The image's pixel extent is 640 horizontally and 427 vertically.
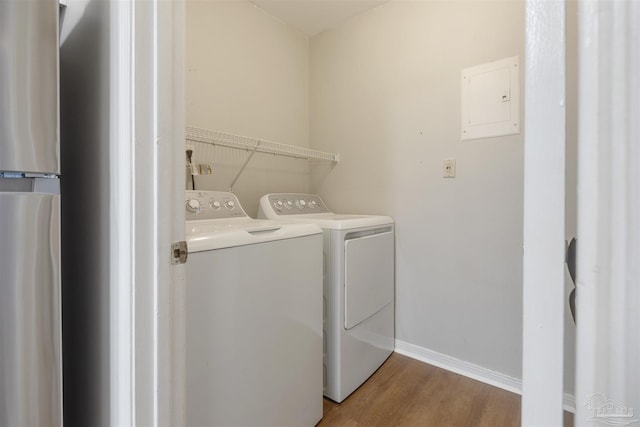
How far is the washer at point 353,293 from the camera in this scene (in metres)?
1.60

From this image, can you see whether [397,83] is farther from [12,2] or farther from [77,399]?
[77,399]

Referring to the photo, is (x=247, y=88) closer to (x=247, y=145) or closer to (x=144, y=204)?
(x=247, y=145)

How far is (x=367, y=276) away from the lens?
1.80m

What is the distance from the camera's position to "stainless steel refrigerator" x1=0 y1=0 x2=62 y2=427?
670 mm

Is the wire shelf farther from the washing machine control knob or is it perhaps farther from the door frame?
the door frame

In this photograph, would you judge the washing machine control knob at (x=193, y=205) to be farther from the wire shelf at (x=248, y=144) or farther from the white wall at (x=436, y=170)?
the white wall at (x=436, y=170)

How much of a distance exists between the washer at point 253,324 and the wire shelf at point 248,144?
1.56 feet

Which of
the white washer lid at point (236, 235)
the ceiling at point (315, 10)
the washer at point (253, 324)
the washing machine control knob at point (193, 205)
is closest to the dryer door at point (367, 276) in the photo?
the washer at point (253, 324)

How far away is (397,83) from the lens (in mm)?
2127

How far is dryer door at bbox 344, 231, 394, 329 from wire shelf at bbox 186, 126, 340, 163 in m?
0.85

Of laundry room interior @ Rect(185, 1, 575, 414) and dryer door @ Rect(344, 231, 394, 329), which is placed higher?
laundry room interior @ Rect(185, 1, 575, 414)

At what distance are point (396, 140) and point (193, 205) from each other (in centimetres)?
141

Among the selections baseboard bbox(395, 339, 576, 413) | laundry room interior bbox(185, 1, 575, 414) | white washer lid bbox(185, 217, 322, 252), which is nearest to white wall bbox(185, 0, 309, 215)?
laundry room interior bbox(185, 1, 575, 414)

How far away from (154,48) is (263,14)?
74.6 inches
